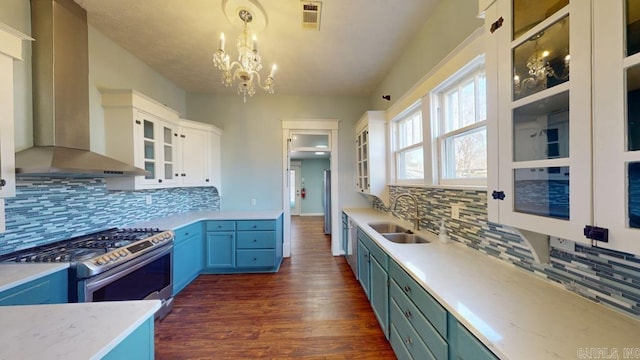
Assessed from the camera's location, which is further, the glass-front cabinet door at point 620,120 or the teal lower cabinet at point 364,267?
the teal lower cabinet at point 364,267

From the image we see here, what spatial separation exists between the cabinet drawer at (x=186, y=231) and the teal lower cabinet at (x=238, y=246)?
129mm

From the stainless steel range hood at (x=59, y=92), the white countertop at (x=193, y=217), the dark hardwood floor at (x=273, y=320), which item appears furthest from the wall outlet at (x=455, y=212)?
the stainless steel range hood at (x=59, y=92)

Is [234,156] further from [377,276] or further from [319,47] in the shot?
[377,276]

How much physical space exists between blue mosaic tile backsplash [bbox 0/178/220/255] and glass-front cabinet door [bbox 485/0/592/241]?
3.07 m

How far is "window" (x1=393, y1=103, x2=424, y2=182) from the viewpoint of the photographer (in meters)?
2.52

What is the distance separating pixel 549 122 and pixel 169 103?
4162mm

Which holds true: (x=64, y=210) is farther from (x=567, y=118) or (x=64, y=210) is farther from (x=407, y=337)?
(x=567, y=118)

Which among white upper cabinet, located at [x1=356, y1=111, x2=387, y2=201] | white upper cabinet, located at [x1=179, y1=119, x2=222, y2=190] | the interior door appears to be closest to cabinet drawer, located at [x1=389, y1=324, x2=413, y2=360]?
white upper cabinet, located at [x1=356, y1=111, x2=387, y2=201]

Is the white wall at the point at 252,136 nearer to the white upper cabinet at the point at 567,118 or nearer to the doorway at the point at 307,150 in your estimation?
the doorway at the point at 307,150

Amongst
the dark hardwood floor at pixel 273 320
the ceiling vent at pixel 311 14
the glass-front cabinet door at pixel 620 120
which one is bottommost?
the dark hardwood floor at pixel 273 320

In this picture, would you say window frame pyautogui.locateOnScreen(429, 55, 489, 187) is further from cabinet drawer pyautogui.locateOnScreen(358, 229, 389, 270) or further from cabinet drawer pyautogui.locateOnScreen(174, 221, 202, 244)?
cabinet drawer pyautogui.locateOnScreen(174, 221, 202, 244)

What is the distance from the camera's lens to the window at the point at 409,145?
252 cm

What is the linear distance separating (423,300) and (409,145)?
6.17 feet

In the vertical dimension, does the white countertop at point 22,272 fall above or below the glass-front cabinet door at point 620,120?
below
